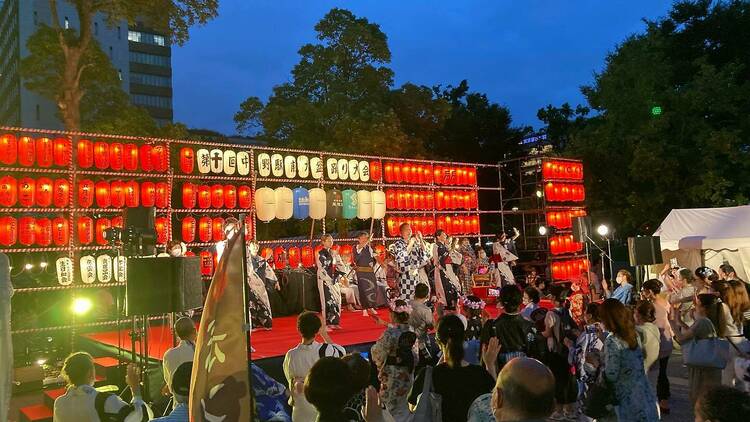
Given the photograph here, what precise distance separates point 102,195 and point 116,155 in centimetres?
86

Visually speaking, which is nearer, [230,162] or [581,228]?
[230,162]

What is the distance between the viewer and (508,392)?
2234 mm

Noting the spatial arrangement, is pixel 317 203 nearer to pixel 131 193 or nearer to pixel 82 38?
pixel 131 193

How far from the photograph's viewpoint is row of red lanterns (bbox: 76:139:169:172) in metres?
11.4

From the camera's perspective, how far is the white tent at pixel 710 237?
1362 centimetres

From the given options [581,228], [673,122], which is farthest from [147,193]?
[673,122]

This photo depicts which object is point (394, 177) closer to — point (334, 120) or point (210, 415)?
point (334, 120)

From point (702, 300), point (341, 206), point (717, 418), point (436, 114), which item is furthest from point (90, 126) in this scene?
point (717, 418)

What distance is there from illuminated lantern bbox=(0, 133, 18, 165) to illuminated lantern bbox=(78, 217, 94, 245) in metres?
1.57

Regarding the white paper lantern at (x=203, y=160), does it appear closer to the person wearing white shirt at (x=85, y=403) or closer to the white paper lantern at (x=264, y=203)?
the white paper lantern at (x=264, y=203)

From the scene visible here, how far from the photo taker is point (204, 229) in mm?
13016

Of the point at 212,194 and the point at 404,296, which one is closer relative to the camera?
the point at 404,296

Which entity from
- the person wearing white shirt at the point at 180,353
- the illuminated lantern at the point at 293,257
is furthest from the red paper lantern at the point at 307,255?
the person wearing white shirt at the point at 180,353

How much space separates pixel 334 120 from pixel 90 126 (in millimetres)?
9236
